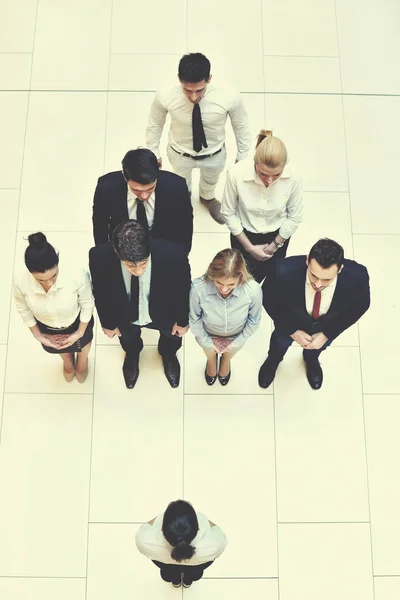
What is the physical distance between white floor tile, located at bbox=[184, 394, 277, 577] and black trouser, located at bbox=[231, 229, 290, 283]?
784mm

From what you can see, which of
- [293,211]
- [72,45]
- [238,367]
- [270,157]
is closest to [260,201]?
[293,211]

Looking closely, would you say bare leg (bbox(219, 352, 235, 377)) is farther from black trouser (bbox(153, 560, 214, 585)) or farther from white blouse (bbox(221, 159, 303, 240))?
black trouser (bbox(153, 560, 214, 585))

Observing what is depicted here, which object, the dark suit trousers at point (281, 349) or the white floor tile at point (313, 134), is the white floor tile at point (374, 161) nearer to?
the white floor tile at point (313, 134)

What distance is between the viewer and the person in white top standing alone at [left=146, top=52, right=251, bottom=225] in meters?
3.46

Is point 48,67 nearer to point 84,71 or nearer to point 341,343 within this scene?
point 84,71

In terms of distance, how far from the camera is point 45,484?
3.84 meters

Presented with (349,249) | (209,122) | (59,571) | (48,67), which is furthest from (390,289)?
(48,67)

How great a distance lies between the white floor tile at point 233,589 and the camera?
3619mm

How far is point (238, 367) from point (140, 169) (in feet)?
5.22

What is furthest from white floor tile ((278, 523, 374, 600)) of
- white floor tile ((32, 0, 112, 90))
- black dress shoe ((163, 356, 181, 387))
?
white floor tile ((32, 0, 112, 90))

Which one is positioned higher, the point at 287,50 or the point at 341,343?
the point at 287,50

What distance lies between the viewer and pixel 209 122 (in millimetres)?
→ 3758

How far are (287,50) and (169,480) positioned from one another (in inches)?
133

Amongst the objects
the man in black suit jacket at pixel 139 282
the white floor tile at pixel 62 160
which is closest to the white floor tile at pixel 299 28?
the white floor tile at pixel 62 160
